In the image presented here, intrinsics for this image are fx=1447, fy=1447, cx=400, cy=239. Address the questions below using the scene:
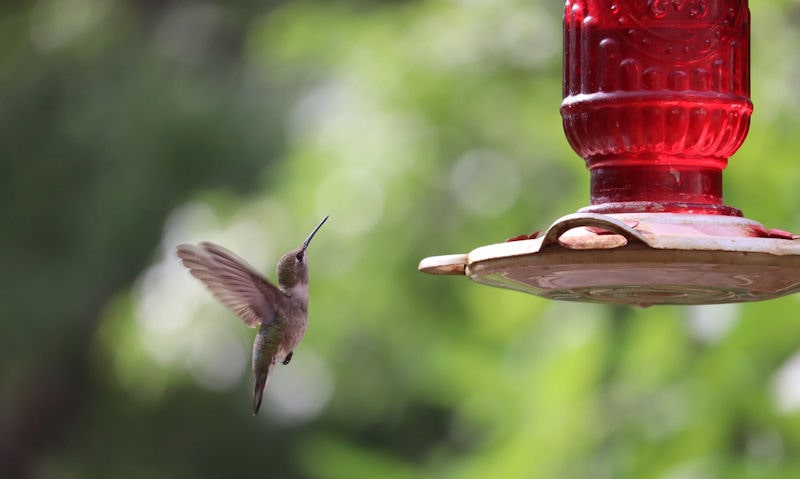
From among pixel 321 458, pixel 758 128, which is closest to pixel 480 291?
pixel 321 458

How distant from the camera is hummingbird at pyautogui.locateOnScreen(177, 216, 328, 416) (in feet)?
13.5

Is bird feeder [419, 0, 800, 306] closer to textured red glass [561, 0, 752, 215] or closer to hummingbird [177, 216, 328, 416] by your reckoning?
textured red glass [561, 0, 752, 215]

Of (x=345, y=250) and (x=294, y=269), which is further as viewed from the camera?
(x=345, y=250)

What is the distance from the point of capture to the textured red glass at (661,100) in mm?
3391

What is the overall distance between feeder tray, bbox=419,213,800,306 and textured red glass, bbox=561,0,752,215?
0.87 feet

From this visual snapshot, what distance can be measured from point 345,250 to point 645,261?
5.37 metres

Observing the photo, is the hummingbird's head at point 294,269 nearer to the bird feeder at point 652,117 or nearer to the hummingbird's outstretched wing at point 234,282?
the hummingbird's outstretched wing at point 234,282

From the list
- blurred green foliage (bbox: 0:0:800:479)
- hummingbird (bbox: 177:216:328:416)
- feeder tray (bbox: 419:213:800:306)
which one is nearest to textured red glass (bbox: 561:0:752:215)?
feeder tray (bbox: 419:213:800:306)

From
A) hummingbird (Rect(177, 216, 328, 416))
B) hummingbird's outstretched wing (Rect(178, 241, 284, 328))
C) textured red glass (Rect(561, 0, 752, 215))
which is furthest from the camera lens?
hummingbird (Rect(177, 216, 328, 416))

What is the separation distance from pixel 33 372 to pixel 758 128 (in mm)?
8428

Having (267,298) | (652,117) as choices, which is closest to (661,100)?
(652,117)

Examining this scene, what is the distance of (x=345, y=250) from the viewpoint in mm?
8008

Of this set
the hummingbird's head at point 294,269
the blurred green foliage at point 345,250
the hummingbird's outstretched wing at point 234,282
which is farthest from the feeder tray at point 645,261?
the blurred green foliage at point 345,250

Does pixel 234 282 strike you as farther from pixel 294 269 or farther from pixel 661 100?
pixel 661 100
